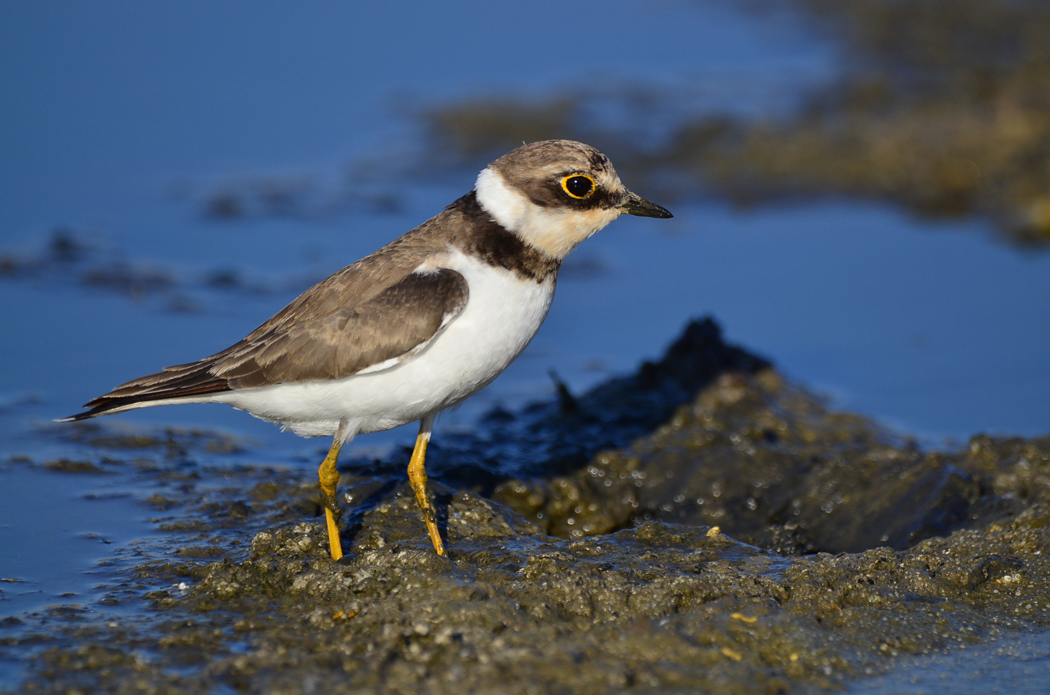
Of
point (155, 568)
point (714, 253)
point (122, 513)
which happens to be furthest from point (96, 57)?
point (155, 568)

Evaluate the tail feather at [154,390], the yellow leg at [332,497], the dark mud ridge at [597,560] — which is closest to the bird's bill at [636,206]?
the dark mud ridge at [597,560]

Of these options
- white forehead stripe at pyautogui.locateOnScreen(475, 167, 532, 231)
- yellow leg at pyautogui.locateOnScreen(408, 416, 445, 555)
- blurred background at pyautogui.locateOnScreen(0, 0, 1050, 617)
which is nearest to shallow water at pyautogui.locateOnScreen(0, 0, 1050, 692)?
blurred background at pyautogui.locateOnScreen(0, 0, 1050, 617)

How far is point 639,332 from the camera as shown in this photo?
30.6ft

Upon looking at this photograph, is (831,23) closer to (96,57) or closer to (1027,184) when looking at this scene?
(1027,184)

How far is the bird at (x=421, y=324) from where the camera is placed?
5332 millimetres

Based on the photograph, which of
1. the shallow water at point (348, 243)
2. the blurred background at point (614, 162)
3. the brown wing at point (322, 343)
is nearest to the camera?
Answer: the brown wing at point (322, 343)

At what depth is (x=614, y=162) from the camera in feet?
40.0

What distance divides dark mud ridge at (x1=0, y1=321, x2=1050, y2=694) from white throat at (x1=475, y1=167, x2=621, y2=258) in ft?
5.24

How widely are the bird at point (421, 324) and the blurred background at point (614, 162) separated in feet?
4.15

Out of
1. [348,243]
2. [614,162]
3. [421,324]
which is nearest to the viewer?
[421,324]

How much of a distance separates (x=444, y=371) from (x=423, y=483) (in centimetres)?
82

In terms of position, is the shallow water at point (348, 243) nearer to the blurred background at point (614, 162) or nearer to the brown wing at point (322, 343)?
the blurred background at point (614, 162)

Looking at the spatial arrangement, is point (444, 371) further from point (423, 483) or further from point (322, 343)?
point (423, 483)

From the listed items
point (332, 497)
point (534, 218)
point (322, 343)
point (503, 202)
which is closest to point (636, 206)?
point (534, 218)
